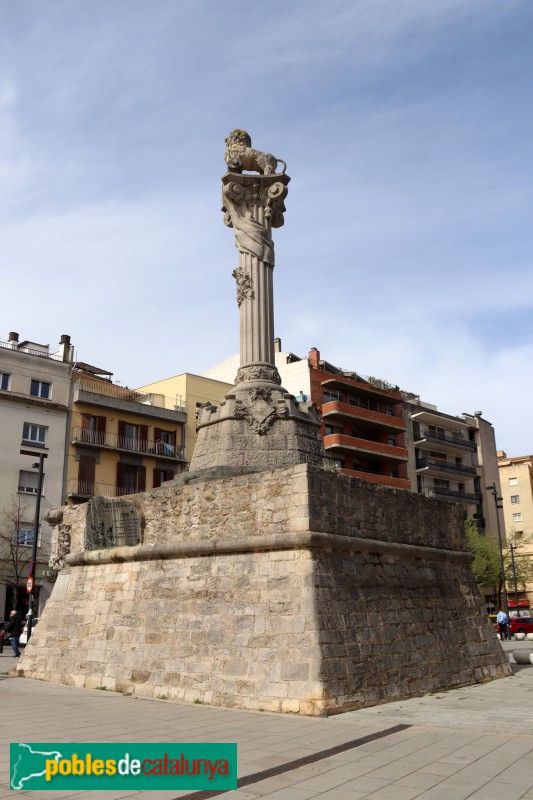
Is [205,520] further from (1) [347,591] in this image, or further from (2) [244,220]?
(2) [244,220]

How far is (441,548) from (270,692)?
15.5 ft

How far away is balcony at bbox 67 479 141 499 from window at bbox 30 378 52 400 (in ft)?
13.3

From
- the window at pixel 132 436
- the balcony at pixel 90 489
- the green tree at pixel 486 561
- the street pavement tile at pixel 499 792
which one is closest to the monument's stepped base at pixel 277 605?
the street pavement tile at pixel 499 792

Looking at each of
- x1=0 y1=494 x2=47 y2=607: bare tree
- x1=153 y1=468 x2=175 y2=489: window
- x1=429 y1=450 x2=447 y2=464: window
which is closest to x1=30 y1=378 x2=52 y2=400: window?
x1=0 y1=494 x2=47 y2=607: bare tree

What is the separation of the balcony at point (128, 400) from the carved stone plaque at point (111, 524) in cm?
2080

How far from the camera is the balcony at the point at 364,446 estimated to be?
3881 cm

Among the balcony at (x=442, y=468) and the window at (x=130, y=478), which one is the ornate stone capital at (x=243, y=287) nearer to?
the window at (x=130, y=478)

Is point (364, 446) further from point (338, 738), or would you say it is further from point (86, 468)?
point (338, 738)

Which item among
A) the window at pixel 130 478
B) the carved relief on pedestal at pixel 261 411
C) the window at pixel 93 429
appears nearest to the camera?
the carved relief on pedestal at pixel 261 411

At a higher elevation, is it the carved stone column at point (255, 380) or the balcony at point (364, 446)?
the balcony at point (364, 446)

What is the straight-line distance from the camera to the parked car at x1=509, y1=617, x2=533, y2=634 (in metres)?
30.3

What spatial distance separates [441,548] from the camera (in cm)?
1185

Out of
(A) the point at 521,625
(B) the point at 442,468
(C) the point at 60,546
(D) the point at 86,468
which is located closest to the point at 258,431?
(C) the point at 60,546

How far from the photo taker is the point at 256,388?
37.6 feet
